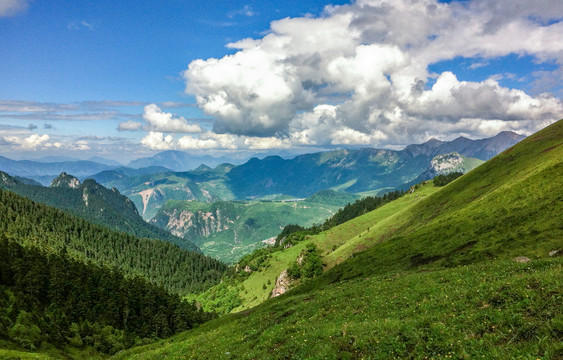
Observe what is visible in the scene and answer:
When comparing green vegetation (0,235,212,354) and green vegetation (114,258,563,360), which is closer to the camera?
green vegetation (114,258,563,360)

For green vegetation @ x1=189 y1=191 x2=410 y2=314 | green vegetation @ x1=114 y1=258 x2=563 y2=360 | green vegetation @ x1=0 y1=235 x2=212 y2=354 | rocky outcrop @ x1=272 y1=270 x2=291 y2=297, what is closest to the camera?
green vegetation @ x1=114 y1=258 x2=563 y2=360

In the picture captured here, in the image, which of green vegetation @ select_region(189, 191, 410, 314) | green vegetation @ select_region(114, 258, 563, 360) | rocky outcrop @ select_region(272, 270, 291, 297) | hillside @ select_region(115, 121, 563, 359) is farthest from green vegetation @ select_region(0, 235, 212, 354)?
green vegetation @ select_region(114, 258, 563, 360)

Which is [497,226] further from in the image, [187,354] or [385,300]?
[187,354]

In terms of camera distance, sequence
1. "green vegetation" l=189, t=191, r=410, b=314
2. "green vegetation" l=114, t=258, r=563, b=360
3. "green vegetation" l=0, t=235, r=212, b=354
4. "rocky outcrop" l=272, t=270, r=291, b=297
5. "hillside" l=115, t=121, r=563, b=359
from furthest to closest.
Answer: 1. "green vegetation" l=189, t=191, r=410, b=314
2. "rocky outcrop" l=272, t=270, r=291, b=297
3. "green vegetation" l=0, t=235, r=212, b=354
4. "hillside" l=115, t=121, r=563, b=359
5. "green vegetation" l=114, t=258, r=563, b=360

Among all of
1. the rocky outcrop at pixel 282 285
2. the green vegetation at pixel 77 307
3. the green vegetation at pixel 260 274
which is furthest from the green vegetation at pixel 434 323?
the green vegetation at pixel 260 274

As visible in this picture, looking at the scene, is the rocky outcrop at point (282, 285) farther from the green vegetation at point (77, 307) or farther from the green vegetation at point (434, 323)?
the green vegetation at point (434, 323)

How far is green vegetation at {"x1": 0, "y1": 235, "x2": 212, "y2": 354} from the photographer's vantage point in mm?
64562

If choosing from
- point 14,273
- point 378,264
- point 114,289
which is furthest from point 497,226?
point 14,273

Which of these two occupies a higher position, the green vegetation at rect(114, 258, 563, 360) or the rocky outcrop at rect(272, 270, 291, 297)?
the green vegetation at rect(114, 258, 563, 360)

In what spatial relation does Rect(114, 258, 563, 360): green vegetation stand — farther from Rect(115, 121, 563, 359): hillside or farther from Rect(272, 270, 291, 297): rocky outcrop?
Rect(272, 270, 291, 297): rocky outcrop

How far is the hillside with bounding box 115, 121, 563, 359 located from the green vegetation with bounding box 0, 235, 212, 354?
77.9ft

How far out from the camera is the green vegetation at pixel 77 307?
64562mm

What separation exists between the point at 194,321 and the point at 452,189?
116m

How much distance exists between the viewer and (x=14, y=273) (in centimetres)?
8762
